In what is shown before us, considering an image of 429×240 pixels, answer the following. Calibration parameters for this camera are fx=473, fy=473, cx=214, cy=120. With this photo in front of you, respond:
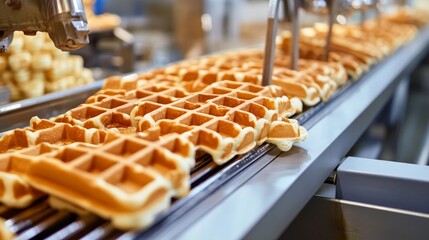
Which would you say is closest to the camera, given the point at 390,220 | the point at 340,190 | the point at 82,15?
the point at 82,15

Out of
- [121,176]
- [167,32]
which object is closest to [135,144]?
[121,176]

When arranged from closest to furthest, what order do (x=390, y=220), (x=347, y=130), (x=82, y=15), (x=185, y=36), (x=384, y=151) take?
(x=82, y=15) < (x=390, y=220) < (x=347, y=130) < (x=384, y=151) < (x=185, y=36)

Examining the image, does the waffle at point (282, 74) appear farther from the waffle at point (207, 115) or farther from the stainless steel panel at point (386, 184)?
the stainless steel panel at point (386, 184)

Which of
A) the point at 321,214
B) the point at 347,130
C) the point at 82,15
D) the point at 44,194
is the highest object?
the point at 82,15

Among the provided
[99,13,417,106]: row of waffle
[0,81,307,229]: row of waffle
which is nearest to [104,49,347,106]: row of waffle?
[99,13,417,106]: row of waffle

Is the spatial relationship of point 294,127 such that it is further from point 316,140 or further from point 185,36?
point 185,36

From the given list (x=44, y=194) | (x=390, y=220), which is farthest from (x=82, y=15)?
(x=390, y=220)

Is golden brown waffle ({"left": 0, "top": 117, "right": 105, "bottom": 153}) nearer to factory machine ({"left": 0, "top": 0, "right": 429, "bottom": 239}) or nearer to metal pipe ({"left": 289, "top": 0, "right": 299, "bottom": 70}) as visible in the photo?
factory machine ({"left": 0, "top": 0, "right": 429, "bottom": 239})

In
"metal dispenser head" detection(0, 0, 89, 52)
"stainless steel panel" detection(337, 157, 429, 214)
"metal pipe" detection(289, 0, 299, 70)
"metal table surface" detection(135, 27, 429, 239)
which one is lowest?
"stainless steel panel" detection(337, 157, 429, 214)
